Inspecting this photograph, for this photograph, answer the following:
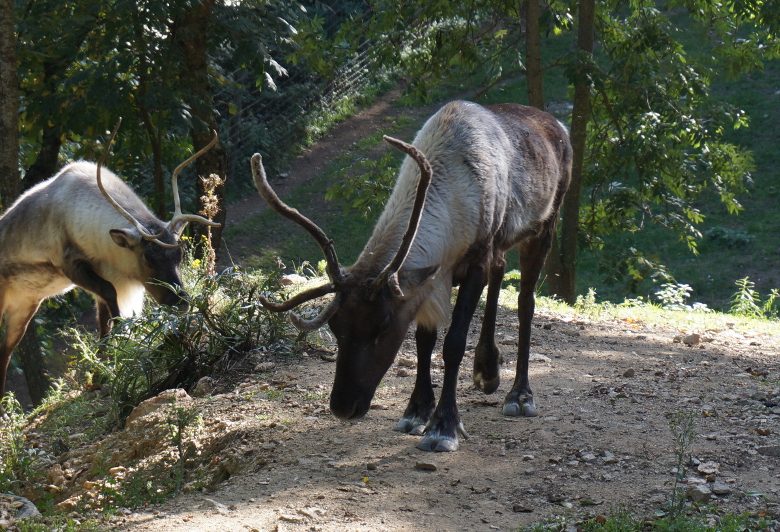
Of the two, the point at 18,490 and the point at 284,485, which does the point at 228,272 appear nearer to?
the point at 18,490

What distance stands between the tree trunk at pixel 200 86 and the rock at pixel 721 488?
645cm

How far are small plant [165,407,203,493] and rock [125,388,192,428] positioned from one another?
320mm

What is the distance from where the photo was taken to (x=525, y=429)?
5.50 metres

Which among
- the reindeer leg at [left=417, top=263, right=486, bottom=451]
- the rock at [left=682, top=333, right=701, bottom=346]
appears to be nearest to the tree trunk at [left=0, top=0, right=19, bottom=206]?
the reindeer leg at [left=417, top=263, right=486, bottom=451]

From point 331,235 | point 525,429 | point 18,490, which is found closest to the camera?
point 525,429

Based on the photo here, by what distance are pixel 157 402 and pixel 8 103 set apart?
12.4 feet

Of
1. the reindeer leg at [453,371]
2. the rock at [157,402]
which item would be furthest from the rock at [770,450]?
the rock at [157,402]

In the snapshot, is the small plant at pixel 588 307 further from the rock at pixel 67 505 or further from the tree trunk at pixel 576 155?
the rock at pixel 67 505

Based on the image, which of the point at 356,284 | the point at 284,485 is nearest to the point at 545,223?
the point at 356,284

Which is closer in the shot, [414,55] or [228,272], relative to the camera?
[228,272]

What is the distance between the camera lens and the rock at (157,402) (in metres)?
6.19

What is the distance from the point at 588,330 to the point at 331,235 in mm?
9820

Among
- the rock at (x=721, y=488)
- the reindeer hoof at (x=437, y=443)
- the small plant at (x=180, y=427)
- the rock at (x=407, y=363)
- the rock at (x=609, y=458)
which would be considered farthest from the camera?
the rock at (x=407, y=363)

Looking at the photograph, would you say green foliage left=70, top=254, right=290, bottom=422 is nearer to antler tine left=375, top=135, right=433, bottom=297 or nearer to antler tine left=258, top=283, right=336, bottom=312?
antler tine left=258, top=283, right=336, bottom=312
